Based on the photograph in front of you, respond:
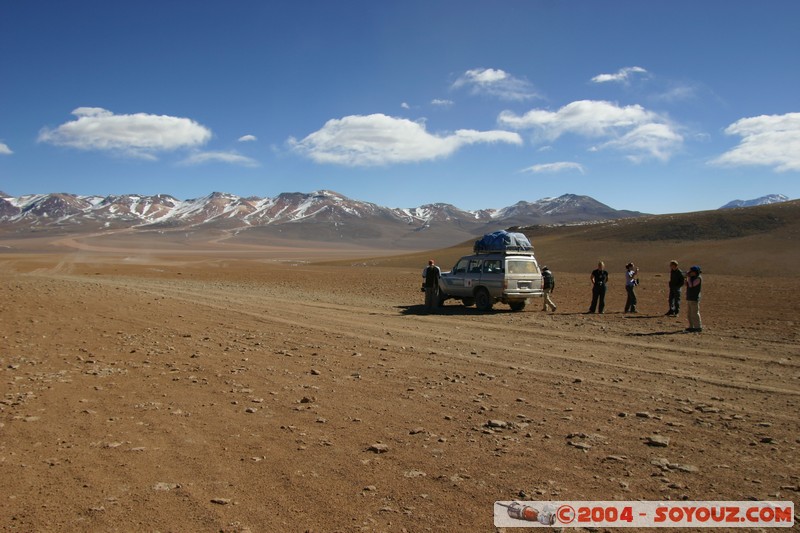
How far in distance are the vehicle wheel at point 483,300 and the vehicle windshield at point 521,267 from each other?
1.06 m

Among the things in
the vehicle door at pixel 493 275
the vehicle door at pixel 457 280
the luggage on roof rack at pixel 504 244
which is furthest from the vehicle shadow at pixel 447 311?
the luggage on roof rack at pixel 504 244

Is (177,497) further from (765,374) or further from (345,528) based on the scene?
(765,374)

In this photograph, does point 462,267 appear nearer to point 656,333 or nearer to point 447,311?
point 447,311

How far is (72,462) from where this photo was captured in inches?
197

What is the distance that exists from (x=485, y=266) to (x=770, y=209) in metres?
62.1

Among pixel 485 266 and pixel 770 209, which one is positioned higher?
pixel 770 209

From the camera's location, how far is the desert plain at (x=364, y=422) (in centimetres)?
446

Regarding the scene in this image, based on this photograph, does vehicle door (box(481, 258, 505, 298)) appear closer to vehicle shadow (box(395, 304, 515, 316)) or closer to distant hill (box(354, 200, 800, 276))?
vehicle shadow (box(395, 304, 515, 316))

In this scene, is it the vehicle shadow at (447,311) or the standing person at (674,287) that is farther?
the vehicle shadow at (447,311)

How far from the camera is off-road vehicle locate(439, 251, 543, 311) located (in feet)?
60.1

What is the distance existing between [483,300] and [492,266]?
3.80 ft

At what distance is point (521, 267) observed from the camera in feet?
61.3

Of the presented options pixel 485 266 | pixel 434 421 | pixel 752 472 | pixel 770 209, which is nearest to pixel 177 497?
pixel 434 421

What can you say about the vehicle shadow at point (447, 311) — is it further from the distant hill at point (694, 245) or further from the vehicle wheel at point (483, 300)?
the distant hill at point (694, 245)
